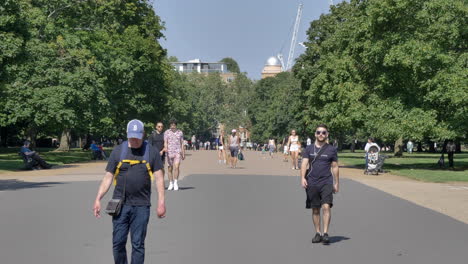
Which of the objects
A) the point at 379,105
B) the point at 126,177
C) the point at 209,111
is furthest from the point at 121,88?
the point at 209,111

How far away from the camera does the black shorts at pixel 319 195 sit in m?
10.3

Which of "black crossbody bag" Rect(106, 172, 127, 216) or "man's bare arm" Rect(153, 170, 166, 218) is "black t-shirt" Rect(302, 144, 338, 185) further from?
"black crossbody bag" Rect(106, 172, 127, 216)

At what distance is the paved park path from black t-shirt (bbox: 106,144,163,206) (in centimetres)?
181

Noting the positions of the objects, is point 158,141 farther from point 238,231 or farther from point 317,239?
point 317,239

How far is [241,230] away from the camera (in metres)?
11.6

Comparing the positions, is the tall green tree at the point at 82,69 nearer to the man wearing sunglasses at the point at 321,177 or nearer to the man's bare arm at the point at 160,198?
the man wearing sunglasses at the point at 321,177

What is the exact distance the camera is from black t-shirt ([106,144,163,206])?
712cm

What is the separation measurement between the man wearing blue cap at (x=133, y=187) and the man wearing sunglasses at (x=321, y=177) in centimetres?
356

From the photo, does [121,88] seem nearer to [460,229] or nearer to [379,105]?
[379,105]

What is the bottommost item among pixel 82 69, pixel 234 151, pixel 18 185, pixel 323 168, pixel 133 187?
pixel 18 185

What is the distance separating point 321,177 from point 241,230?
1.80m

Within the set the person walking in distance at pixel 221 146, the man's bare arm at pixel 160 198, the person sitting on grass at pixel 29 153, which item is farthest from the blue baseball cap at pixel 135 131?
the person walking in distance at pixel 221 146

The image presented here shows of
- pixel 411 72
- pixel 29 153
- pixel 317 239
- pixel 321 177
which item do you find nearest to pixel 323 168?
pixel 321 177

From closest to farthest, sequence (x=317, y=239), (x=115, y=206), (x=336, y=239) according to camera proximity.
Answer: (x=115, y=206)
(x=317, y=239)
(x=336, y=239)
